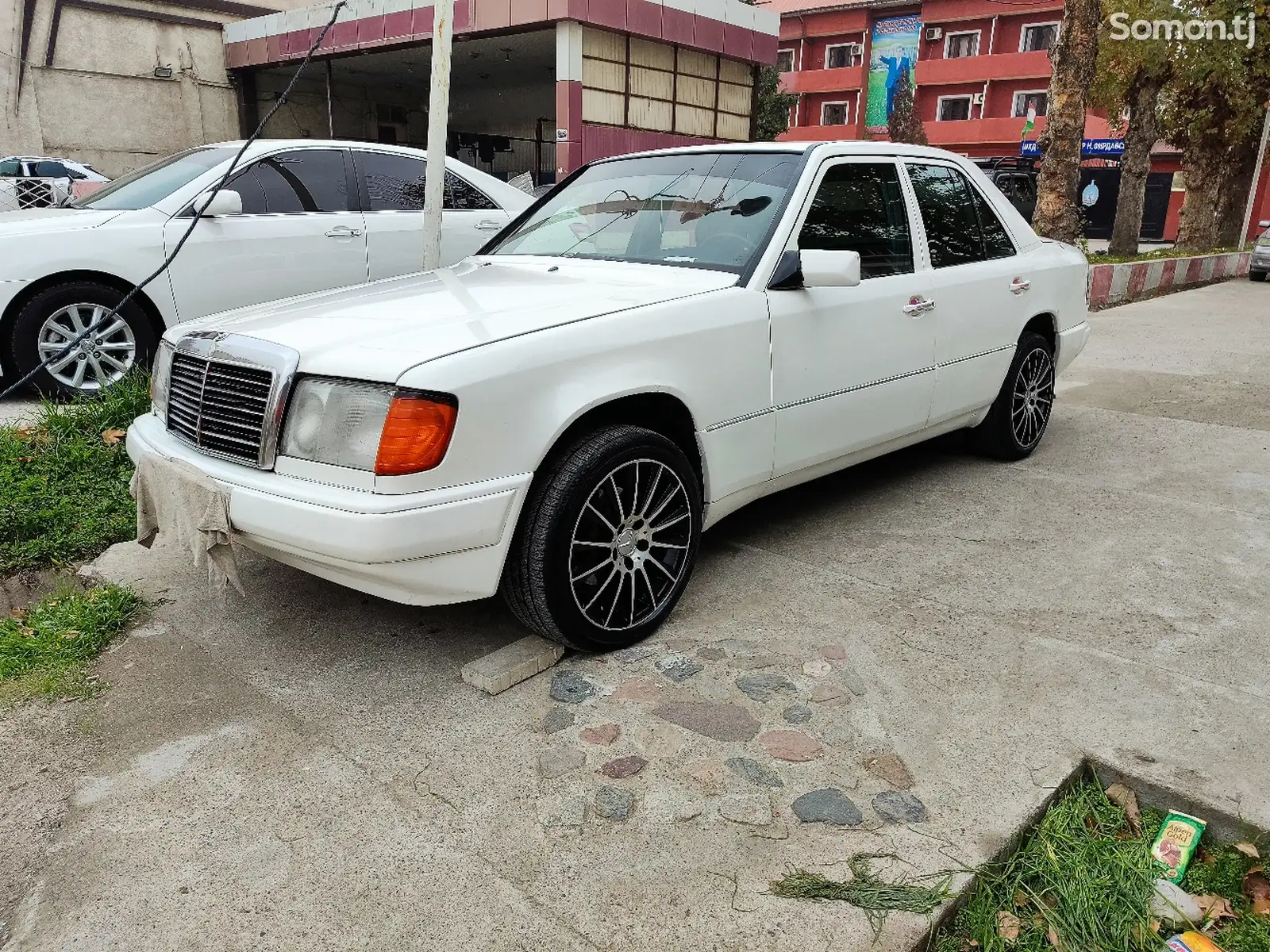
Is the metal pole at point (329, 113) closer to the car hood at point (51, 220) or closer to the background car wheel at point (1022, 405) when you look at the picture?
the car hood at point (51, 220)

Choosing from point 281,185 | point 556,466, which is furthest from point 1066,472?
point 281,185

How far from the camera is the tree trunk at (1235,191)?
20.7m

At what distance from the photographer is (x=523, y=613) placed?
292cm

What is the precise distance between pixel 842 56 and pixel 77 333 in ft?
144

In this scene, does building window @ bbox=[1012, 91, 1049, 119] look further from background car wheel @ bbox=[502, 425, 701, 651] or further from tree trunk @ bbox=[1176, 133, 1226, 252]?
background car wheel @ bbox=[502, 425, 701, 651]

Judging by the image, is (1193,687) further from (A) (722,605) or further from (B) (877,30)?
(B) (877,30)

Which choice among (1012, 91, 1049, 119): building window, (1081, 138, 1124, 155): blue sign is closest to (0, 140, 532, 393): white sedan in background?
(1012, 91, 1049, 119): building window

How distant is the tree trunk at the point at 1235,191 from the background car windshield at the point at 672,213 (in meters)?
20.9

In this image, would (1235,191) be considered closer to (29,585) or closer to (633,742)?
(633,742)

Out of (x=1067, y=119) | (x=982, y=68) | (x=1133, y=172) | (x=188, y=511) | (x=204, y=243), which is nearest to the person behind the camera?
(x=188, y=511)

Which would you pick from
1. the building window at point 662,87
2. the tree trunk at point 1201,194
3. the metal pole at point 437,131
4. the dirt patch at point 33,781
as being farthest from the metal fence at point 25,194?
the tree trunk at point 1201,194

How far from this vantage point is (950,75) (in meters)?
40.6

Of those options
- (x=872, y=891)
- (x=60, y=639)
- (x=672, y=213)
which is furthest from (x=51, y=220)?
(x=872, y=891)

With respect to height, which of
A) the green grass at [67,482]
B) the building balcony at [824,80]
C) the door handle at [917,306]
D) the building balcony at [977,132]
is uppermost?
the building balcony at [824,80]
